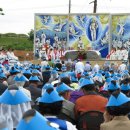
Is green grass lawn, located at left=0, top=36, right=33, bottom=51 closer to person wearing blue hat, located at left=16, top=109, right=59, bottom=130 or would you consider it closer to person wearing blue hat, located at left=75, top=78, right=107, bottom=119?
person wearing blue hat, located at left=75, top=78, right=107, bottom=119

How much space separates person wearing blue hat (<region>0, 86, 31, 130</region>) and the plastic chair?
1186mm

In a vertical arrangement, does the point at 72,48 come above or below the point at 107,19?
below

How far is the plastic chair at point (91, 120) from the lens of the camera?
5848 mm

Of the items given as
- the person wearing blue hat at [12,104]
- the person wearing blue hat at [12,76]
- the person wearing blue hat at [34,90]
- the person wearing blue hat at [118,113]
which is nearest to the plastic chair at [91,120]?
the person wearing blue hat at [118,113]

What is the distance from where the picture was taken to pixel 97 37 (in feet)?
129

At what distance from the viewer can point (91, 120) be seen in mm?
5852

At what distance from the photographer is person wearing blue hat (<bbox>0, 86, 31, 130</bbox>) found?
472cm

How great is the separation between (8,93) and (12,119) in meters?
0.29

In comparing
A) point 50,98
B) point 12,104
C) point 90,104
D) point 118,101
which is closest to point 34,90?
point 90,104

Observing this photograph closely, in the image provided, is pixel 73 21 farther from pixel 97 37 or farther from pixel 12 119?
pixel 12 119

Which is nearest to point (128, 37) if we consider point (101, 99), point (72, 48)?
point (72, 48)

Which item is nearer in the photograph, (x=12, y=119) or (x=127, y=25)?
(x=12, y=119)

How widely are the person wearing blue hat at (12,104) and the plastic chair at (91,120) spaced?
119cm

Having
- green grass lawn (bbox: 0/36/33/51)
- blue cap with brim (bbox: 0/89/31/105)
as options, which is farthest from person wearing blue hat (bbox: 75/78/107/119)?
green grass lawn (bbox: 0/36/33/51)
